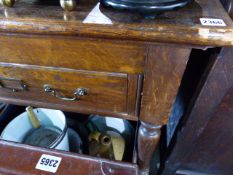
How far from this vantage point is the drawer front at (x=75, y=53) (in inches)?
13.9

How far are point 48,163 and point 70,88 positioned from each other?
0.81 feet

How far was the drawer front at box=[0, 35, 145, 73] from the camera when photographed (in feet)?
1.16

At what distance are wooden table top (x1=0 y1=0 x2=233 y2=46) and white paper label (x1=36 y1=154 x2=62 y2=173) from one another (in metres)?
0.36

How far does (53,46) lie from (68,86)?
0.10 metres

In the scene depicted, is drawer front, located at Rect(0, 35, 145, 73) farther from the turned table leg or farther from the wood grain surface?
the turned table leg

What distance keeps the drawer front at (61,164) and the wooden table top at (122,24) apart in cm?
36

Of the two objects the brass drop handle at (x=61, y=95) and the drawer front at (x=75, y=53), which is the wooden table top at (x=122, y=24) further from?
the brass drop handle at (x=61, y=95)

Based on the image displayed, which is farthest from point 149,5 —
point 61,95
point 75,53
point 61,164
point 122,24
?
point 61,164

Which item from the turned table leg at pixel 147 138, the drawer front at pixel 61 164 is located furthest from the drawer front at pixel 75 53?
the drawer front at pixel 61 164

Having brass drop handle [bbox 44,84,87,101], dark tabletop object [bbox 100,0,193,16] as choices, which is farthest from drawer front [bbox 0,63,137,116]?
dark tabletop object [bbox 100,0,193,16]

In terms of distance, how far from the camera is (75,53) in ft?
1.22

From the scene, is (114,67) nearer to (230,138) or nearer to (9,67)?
(9,67)

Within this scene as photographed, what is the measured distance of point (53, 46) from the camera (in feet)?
1.21

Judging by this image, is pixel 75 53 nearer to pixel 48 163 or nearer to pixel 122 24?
pixel 122 24
